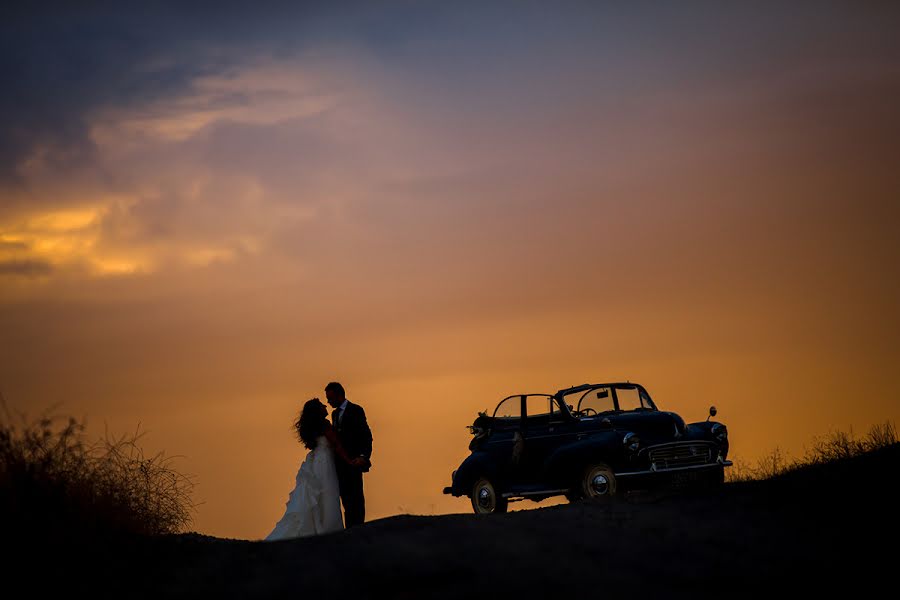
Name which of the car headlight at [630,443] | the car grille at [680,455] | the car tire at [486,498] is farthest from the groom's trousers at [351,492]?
the car grille at [680,455]

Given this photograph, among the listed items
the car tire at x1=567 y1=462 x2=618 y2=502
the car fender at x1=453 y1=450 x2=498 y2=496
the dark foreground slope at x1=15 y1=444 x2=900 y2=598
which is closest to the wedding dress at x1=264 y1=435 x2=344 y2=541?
the dark foreground slope at x1=15 y1=444 x2=900 y2=598

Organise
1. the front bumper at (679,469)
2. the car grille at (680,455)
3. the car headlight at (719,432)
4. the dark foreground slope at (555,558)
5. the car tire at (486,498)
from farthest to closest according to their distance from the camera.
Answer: the car tire at (486,498), the car headlight at (719,432), the car grille at (680,455), the front bumper at (679,469), the dark foreground slope at (555,558)

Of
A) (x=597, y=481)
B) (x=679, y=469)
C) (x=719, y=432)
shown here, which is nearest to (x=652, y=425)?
(x=679, y=469)

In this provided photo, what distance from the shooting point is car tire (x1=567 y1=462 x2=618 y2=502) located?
53.7 ft

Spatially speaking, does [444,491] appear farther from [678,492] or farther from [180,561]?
[180,561]

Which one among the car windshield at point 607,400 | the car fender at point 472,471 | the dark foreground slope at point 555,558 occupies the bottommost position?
the dark foreground slope at point 555,558

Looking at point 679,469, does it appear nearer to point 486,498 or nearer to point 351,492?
point 486,498

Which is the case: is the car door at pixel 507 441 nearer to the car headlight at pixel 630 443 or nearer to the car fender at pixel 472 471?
the car fender at pixel 472 471

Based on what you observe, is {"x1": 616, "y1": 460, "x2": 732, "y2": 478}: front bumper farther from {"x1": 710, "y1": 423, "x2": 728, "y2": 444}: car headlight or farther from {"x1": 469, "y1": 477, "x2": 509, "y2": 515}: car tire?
{"x1": 469, "y1": 477, "x2": 509, "y2": 515}: car tire

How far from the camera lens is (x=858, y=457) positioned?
14.8 m

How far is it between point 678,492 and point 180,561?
7476 mm

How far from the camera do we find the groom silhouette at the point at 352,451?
15.0m

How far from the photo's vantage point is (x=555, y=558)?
8.32 meters

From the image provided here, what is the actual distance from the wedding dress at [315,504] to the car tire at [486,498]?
14.0 feet
